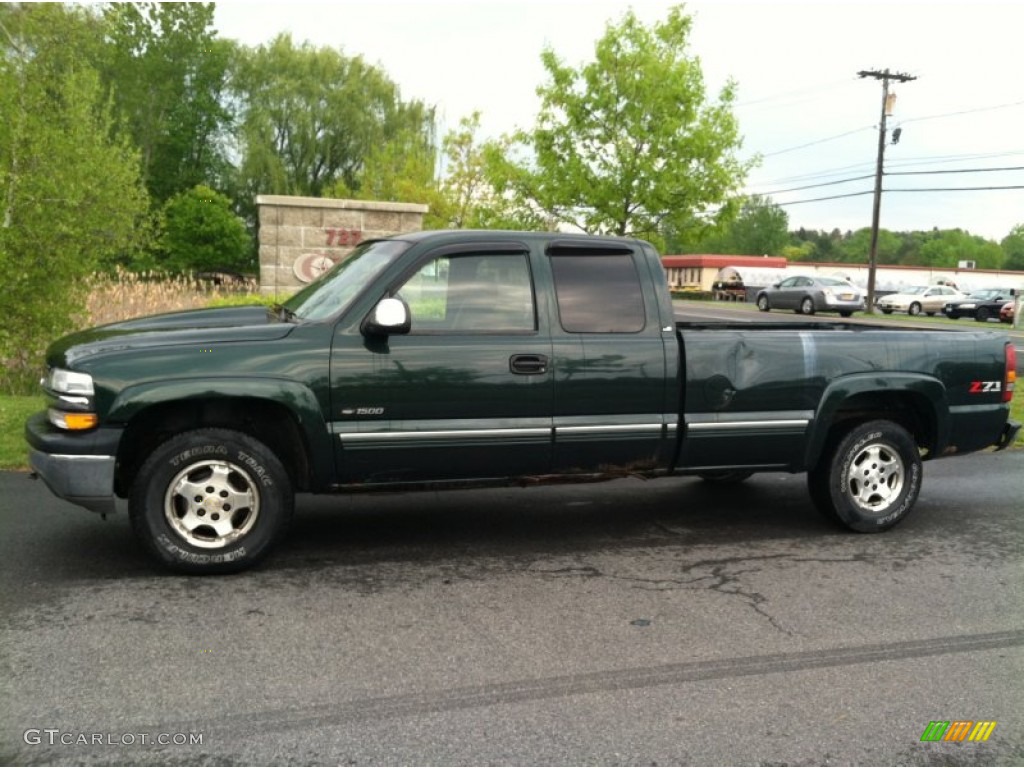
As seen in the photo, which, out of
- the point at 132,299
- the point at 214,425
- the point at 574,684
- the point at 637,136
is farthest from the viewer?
the point at 637,136

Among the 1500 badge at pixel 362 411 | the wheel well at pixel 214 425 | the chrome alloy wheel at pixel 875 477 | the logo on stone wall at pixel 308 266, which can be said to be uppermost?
the logo on stone wall at pixel 308 266

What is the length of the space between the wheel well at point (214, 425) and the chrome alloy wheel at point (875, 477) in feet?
11.6

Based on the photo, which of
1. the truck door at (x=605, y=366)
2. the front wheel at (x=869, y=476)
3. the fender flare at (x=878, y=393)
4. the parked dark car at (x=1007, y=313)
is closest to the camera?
the truck door at (x=605, y=366)

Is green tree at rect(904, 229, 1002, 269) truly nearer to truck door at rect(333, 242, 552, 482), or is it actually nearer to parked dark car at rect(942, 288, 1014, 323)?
parked dark car at rect(942, 288, 1014, 323)

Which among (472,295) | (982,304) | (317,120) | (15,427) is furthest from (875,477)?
(982,304)

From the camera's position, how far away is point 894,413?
6.14m

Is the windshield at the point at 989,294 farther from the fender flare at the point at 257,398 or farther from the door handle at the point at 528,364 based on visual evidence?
the fender flare at the point at 257,398

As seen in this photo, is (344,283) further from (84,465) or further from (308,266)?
(308,266)

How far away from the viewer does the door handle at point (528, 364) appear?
505 centimetres

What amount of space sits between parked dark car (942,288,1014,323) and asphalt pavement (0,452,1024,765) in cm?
3865

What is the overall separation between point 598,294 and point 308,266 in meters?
11.6

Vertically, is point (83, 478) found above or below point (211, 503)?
above

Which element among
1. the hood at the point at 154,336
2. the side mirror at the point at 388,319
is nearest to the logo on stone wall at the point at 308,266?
the hood at the point at 154,336

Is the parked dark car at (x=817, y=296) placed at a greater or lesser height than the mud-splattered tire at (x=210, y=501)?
greater
